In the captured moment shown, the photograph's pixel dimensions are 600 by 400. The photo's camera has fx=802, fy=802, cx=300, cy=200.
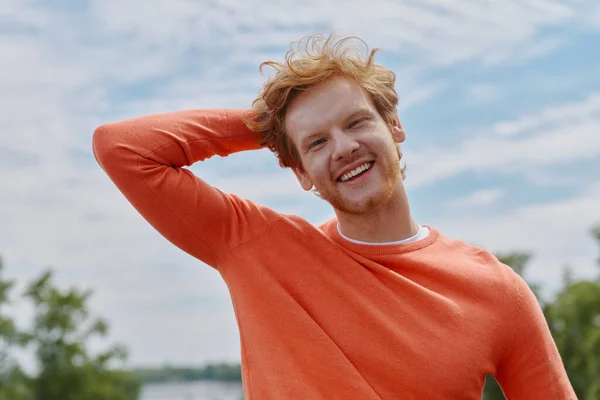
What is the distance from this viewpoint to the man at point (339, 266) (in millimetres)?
2893

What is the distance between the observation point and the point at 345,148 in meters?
3.00

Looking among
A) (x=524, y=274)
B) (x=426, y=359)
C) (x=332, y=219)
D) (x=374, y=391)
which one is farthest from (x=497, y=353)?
(x=524, y=274)

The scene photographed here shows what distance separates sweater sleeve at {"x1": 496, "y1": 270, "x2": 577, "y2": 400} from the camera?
2.99 meters

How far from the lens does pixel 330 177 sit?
307 cm

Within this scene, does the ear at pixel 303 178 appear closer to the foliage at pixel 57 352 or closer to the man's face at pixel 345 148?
the man's face at pixel 345 148

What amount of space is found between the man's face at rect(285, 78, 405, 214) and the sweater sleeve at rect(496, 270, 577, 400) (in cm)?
66

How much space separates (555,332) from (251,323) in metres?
31.2

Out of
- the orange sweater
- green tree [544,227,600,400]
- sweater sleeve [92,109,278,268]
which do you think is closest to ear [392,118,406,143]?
the orange sweater

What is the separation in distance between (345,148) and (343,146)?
1 cm

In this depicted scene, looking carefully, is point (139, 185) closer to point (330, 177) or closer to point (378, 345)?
point (330, 177)

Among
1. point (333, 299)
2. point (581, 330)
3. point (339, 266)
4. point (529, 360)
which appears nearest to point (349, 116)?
point (339, 266)

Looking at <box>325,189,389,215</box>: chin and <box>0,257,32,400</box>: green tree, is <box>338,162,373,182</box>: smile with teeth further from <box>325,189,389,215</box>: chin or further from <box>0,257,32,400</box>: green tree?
<box>0,257,32,400</box>: green tree

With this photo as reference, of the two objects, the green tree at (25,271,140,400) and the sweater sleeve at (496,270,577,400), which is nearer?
the sweater sleeve at (496,270,577,400)

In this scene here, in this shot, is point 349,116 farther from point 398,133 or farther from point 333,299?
point 333,299
